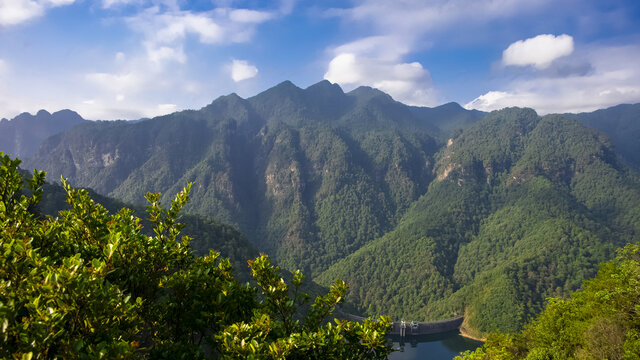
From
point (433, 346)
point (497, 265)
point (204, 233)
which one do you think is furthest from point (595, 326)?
point (497, 265)

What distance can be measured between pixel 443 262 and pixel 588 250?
6494cm

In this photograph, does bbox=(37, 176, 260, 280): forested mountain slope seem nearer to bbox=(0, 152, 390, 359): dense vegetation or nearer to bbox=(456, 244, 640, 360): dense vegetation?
bbox=(456, 244, 640, 360): dense vegetation

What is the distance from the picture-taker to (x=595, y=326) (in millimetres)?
26156

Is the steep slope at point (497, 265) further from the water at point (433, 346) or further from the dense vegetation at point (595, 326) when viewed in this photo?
the dense vegetation at point (595, 326)

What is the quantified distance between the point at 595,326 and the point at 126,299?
116ft

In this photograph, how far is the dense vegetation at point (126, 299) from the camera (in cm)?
457

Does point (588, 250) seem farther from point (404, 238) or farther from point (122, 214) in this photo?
point (122, 214)

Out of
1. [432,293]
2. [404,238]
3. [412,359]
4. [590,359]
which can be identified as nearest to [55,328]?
[590,359]

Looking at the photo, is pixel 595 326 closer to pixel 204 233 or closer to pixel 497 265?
pixel 204 233

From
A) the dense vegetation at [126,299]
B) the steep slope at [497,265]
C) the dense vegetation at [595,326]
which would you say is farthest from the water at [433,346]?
the dense vegetation at [126,299]

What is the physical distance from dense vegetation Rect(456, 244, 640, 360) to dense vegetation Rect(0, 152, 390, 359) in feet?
88.7

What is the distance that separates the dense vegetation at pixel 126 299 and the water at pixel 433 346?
359 feet

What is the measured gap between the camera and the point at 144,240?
7.59m

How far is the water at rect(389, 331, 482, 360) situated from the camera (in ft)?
338
